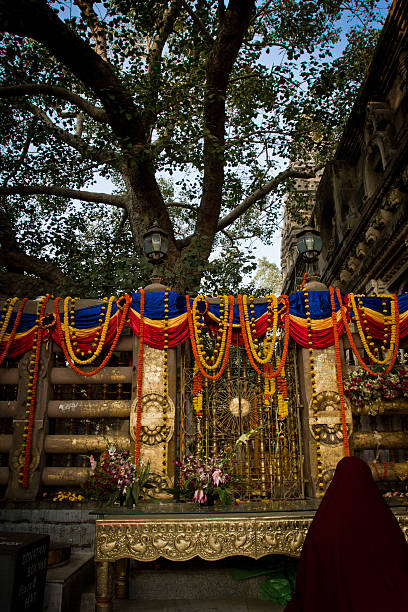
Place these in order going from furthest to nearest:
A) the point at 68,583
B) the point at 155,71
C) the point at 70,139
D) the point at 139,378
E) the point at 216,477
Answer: the point at 70,139
the point at 155,71
the point at 139,378
the point at 216,477
the point at 68,583

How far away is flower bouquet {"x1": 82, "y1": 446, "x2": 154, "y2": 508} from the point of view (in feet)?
16.5

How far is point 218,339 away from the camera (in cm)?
648

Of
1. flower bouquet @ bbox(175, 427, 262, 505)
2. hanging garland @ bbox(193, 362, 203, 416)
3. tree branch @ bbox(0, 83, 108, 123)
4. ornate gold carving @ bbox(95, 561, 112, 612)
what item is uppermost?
tree branch @ bbox(0, 83, 108, 123)

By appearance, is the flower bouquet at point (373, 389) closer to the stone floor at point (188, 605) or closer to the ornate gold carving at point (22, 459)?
the stone floor at point (188, 605)

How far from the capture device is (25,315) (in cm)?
663

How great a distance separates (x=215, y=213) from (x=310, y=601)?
807 centimetres

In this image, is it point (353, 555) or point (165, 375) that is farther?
point (165, 375)

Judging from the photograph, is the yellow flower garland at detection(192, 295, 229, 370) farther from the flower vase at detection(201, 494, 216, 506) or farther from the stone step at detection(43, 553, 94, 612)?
the stone step at detection(43, 553, 94, 612)

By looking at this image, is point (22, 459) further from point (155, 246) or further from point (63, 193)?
point (63, 193)

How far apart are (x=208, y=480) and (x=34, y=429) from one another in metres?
2.66

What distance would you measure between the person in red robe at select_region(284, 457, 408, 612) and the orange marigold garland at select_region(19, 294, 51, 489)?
4075 millimetres

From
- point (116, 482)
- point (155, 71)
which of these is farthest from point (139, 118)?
point (116, 482)

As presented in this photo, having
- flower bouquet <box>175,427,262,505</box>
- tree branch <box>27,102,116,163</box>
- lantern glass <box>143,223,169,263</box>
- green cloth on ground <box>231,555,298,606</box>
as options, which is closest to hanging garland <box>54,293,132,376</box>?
lantern glass <box>143,223,169,263</box>

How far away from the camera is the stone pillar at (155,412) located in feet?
19.6
